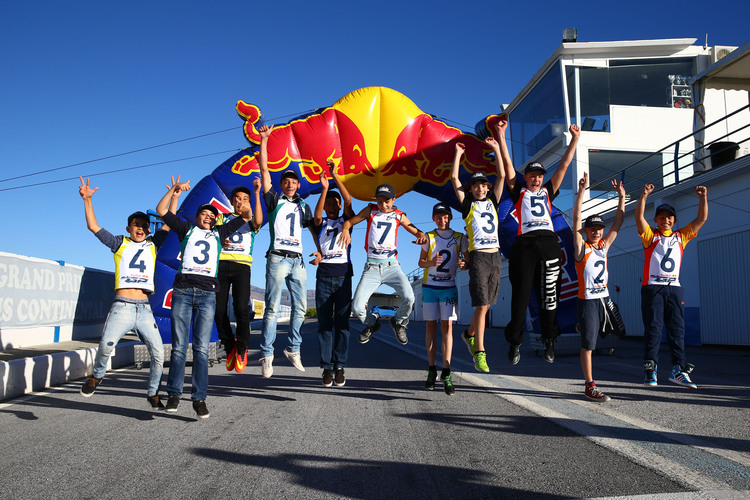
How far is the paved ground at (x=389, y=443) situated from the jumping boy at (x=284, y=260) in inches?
24.7

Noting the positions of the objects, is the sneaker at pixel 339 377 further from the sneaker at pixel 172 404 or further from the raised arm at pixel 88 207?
the raised arm at pixel 88 207

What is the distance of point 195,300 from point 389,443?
258cm

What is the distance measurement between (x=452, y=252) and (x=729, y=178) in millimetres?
9442

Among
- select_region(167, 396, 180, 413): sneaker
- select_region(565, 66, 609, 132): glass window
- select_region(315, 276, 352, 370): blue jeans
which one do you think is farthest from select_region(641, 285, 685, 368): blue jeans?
select_region(565, 66, 609, 132): glass window

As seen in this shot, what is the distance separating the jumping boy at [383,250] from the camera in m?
6.32

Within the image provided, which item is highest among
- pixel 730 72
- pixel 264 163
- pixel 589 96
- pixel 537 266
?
pixel 589 96

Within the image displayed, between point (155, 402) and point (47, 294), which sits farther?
point (47, 294)

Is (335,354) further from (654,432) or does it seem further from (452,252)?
(654,432)

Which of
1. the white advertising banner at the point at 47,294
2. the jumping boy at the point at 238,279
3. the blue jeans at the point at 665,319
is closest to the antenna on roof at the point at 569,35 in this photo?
the blue jeans at the point at 665,319

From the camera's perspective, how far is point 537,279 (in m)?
5.83

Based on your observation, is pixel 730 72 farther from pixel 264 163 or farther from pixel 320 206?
pixel 264 163

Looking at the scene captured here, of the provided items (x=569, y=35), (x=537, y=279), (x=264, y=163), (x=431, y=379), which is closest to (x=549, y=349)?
(x=537, y=279)

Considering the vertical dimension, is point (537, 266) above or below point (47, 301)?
above

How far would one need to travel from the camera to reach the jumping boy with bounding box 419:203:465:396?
241 inches
